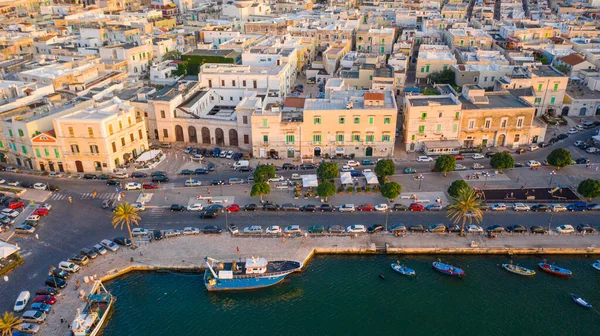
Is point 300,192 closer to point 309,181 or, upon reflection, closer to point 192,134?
point 309,181

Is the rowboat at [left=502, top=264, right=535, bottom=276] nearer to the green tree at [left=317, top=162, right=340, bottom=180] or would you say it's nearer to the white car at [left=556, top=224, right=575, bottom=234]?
the white car at [left=556, top=224, right=575, bottom=234]

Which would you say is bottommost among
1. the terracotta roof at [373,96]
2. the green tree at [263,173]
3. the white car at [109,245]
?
the white car at [109,245]

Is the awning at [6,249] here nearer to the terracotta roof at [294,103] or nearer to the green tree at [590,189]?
the terracotta roof at [294,103]

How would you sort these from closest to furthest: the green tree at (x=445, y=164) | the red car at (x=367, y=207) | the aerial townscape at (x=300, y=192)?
the aerial townscape at (x=300, y=192)
the red car at (x=367, y=207)
the green tree at (x=445, y=164)

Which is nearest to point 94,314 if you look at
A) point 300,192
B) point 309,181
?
point 300,192

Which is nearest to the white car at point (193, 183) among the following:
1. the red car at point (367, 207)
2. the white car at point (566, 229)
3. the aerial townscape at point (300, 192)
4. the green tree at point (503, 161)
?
the aerial townscape at point (300, 192)
